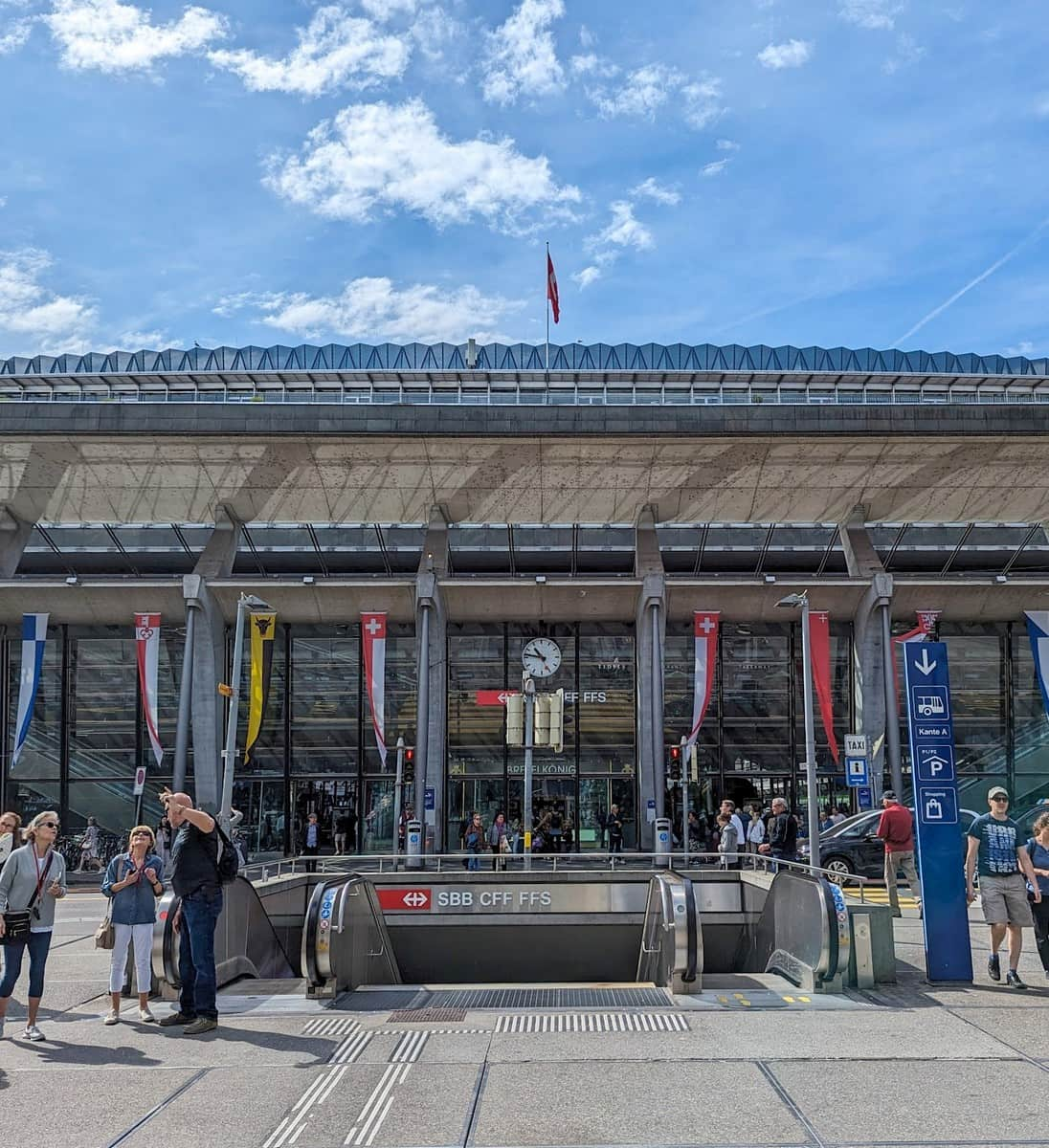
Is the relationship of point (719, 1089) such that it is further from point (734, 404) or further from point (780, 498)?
point (780, 498)

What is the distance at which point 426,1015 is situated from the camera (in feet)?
34.5

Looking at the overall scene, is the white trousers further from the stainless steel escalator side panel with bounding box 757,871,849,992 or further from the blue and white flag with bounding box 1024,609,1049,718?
the blue and white flag with bounding box 1024,609,1049,718

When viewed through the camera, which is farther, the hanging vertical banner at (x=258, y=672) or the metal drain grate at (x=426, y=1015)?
the hanging vertical banner at (x=258, y=672)

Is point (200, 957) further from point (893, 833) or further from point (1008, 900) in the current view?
point (893, 833)

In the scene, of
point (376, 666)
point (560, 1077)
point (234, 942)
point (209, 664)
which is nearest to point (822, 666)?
point (376, 666)

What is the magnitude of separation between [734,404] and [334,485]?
1078 centimetres

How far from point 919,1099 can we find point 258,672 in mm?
25892

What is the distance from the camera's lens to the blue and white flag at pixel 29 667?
32.3 metres

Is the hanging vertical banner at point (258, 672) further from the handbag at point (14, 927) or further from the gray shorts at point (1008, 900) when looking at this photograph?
the gray shorts at point (1008, 900)

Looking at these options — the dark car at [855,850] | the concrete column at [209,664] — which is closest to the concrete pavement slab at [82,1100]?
the dark car at [855,850]

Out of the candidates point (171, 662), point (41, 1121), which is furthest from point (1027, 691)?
point (41, 1121)

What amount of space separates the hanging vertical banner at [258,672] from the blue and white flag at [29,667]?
18.8ft

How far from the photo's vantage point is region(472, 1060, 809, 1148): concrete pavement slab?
20.7ft

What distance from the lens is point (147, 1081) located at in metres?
7.66
